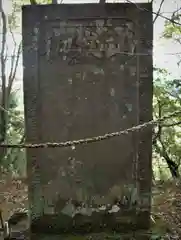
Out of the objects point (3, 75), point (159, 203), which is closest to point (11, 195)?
point (159, 203)

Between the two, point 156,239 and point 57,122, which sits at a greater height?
point 57,122

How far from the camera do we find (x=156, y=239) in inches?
133

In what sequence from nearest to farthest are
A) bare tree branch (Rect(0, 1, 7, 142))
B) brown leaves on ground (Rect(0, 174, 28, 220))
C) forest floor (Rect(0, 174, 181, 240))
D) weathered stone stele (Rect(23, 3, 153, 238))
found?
weathered stone stele (Rect(23, 3, 153, 238))
forest floor (Rect(0, 174, 181, 240))
brown leaves on ground (Rect(0, 174, 28, 220))
bare tree branch (Rect(0, 1, 7, 142))

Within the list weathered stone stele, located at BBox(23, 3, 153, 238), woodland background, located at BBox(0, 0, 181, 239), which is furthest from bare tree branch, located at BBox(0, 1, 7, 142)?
weathered stone stele, located at BBox(23, 3, 153, 238)

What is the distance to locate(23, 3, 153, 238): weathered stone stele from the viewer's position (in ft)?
11.3

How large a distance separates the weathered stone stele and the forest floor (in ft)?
0.91

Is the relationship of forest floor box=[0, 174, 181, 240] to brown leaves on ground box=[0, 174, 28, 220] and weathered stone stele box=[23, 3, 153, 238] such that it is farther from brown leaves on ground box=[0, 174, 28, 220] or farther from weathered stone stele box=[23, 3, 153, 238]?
weathered stone stele box=[23, 3, 153, 238]

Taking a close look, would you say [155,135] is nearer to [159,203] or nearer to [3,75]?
[159,203]

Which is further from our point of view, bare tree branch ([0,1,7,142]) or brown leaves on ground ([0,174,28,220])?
bare tree branch ([0,1,7,142])

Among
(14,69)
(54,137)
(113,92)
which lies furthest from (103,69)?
(14,69)

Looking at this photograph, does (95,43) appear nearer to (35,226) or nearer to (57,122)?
(57,122)

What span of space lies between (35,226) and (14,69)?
4875 millimetres

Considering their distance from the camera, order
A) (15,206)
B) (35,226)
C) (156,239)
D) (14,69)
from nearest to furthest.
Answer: (156,239) → (35,226) → (15,206) → (14,69)

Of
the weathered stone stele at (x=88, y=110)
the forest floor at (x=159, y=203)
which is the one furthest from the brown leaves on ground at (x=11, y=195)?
the weathered stone stele at (x=88, y=110)
